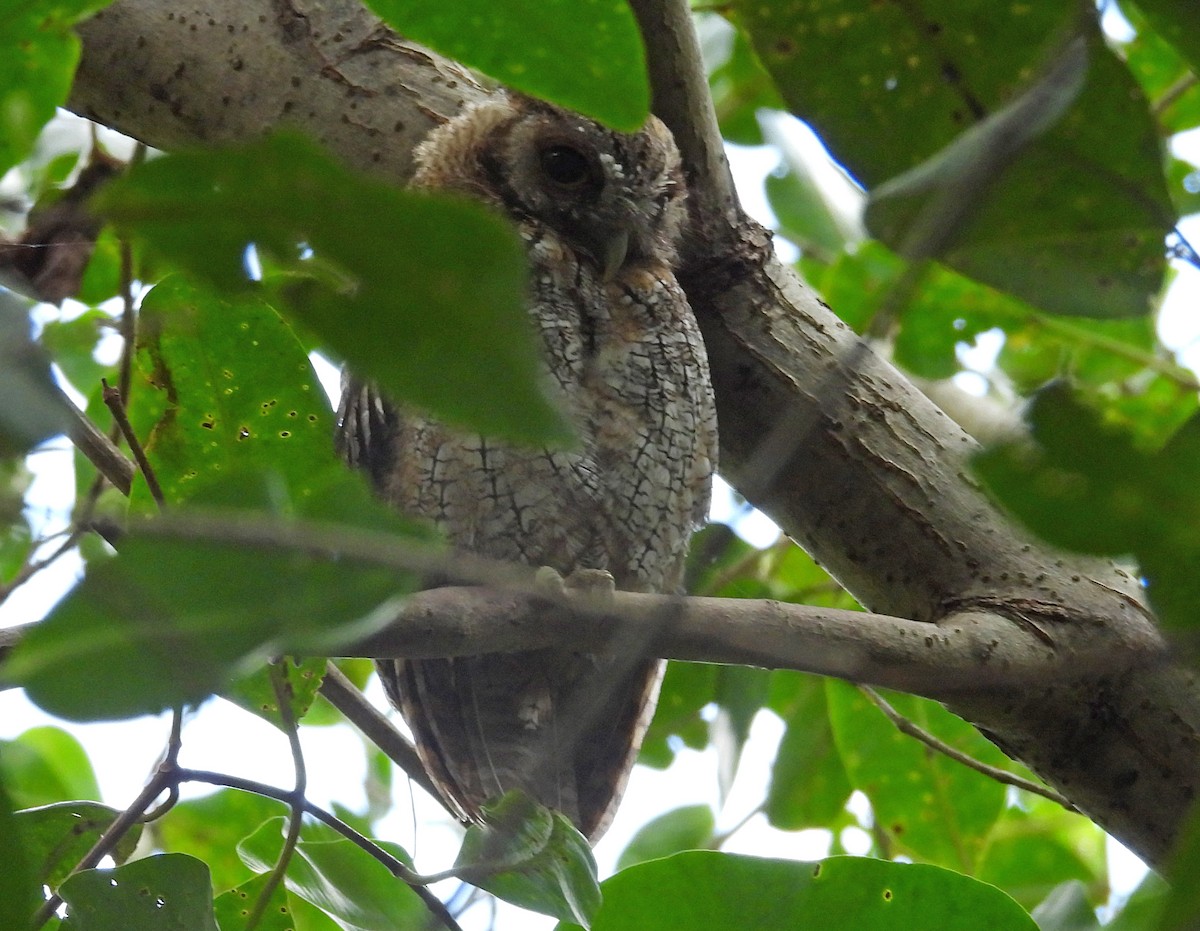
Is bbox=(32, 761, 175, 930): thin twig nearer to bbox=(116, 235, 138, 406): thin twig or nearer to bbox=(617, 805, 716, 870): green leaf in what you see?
bbox=(116, 235, 138, 406): thin twig

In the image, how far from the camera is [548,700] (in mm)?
1941

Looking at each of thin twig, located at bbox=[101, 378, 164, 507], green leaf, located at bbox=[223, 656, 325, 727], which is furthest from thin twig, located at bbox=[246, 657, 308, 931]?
thin twig, located at bbox=[101, 378, 164, 507]

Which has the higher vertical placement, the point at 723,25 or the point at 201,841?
the point at 723,25

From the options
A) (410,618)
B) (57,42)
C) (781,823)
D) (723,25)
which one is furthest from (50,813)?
(723,25)

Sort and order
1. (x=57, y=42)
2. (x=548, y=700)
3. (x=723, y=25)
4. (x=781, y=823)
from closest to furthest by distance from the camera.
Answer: (x=57, y=42) → (x=548, y=700) → (x=781, y=823) → (x=723, y=25)

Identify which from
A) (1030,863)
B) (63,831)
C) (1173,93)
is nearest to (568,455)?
(63,831)

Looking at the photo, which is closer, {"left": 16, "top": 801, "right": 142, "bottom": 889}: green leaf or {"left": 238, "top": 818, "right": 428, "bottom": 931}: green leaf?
{"left": 238, "top": 818, "right": 428, "bottom": 931}: green leaf

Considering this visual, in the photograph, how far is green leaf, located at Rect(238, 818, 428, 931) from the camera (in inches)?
44.5

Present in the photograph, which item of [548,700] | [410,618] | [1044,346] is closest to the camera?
[410,618]

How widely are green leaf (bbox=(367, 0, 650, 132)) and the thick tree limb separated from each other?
0.63 metres

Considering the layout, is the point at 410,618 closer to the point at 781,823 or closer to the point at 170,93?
the point at 170,93

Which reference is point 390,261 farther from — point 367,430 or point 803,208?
point 803,208

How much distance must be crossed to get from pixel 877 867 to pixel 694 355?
2.61ft

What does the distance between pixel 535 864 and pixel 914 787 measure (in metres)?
1.10
